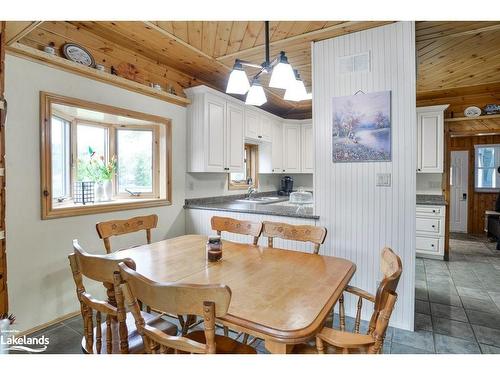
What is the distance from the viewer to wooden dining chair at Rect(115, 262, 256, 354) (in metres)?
0.93

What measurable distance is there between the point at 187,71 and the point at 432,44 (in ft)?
9.07

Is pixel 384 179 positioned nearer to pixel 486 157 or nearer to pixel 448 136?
pixel 448 136

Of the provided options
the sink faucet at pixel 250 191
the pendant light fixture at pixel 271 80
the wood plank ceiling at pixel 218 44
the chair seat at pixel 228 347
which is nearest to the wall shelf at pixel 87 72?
the wood plank ceiling at pixel 218 44

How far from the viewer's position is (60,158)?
271 centimetres

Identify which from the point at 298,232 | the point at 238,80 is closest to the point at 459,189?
the point at 298,232

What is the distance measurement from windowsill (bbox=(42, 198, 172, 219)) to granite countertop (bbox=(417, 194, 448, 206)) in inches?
149

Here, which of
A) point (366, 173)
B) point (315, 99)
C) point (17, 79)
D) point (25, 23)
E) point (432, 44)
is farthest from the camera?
point (432, 44)

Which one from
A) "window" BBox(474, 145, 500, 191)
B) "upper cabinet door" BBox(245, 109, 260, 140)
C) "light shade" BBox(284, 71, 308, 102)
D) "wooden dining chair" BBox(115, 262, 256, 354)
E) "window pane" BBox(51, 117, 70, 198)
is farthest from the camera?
"window" BBox(474, 145, 500, 191)


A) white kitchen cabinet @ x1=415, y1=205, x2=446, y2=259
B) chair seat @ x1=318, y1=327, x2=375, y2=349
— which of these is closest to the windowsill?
chair seat @ x1=318, y1=327, x2=375, y2=349

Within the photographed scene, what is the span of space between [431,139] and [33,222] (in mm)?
5128

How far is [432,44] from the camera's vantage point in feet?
9.29

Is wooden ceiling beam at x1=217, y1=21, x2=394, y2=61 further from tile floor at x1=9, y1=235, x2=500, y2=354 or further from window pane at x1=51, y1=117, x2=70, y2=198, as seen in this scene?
tile floor at x1=9, y1=235, x2=500, y2=354
